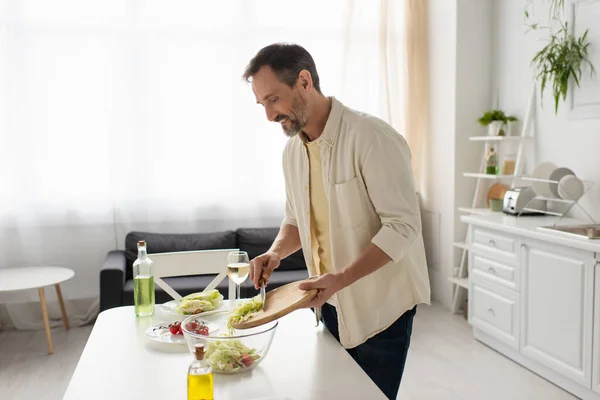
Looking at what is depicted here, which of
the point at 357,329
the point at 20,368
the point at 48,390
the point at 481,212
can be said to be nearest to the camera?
the point at 357,329

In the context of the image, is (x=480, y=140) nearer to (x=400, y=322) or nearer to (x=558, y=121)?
(x=558, y=121)

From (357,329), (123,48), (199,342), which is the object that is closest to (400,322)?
(357,329)

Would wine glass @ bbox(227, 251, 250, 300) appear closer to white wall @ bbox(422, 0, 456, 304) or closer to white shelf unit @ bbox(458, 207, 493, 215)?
white shelf unit @ bbox(458, 207, 493, 215)

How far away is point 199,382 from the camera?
48.9 inches

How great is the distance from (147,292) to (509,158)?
3077 mm

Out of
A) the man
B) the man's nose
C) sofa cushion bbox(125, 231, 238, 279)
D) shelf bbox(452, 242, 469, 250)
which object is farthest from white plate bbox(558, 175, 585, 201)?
sofa cushion bbox(125, 231, 238, 279)

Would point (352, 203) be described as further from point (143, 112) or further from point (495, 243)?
point (143, 112)

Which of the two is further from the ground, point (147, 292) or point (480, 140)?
point (480, 140)

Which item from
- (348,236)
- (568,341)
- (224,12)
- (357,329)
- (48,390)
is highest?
(224,12)

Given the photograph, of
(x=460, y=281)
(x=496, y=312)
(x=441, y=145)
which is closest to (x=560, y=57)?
(x=441, y=145)

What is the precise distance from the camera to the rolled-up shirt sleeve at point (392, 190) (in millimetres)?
1700

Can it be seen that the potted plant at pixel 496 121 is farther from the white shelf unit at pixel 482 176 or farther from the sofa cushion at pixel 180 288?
the sofa cushion at pixel 180 288

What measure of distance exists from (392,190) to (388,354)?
1.64ft

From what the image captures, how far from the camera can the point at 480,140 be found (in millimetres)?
4688
